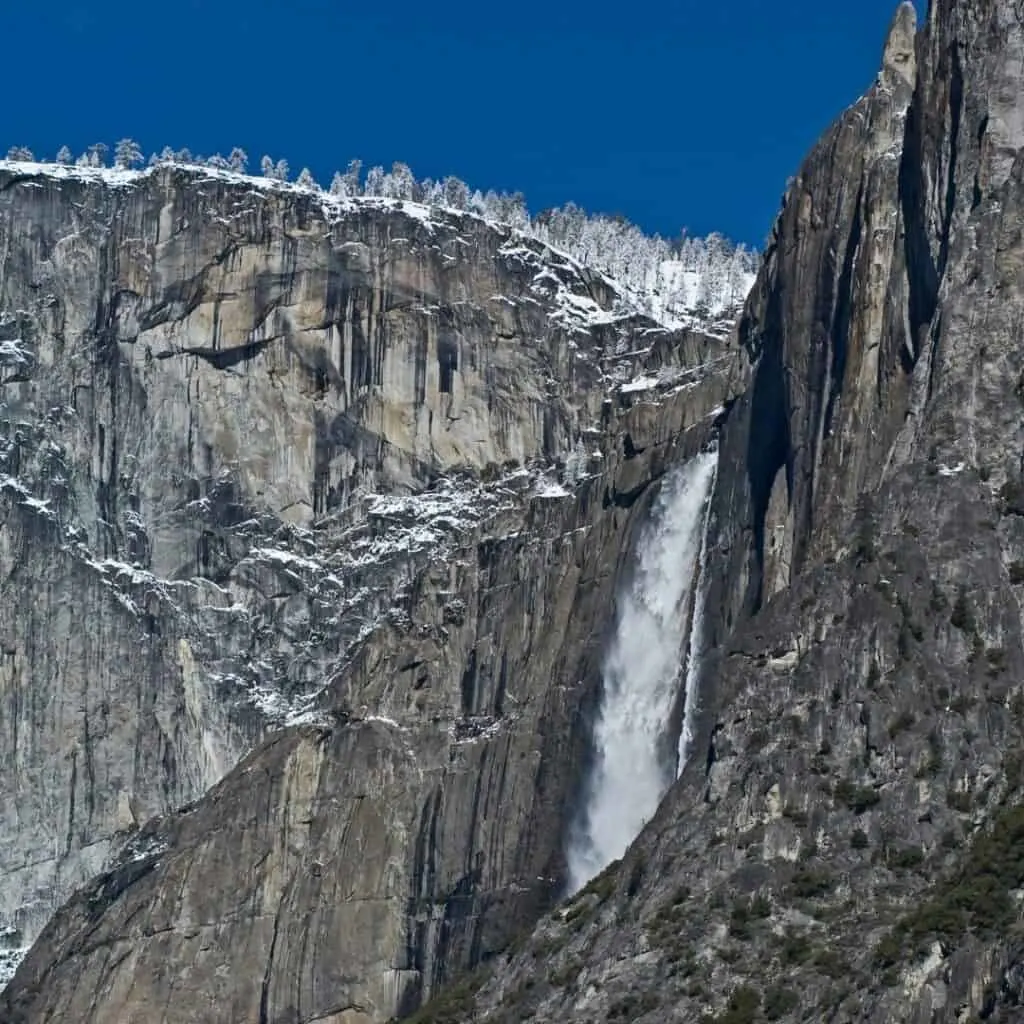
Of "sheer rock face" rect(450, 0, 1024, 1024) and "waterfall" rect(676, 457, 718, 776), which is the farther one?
"waterfall" rect(676, 457, 718, 776)

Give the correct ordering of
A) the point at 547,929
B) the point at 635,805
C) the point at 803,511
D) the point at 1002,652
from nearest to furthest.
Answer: the point at 1002,652 < the point at 547,929 < the point at 803,511 < the point at 635,805

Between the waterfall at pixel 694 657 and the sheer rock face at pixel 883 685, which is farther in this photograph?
the waterfall at pixel 694 657

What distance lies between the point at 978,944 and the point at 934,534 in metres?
28.2

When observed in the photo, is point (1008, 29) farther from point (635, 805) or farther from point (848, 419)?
point (635, 805)

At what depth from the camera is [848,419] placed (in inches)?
6914

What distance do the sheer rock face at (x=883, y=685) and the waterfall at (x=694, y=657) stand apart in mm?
9494

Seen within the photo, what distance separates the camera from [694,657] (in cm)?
19450

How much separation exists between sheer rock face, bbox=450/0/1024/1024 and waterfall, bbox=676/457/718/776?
9494 mm

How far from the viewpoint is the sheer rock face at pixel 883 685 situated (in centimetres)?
14650

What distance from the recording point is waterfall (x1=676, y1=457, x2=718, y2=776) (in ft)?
626

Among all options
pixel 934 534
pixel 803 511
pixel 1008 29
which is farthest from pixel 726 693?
pixel 1008 29

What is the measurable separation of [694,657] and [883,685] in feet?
125

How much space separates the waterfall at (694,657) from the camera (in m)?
191

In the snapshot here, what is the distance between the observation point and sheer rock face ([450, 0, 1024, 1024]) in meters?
146
